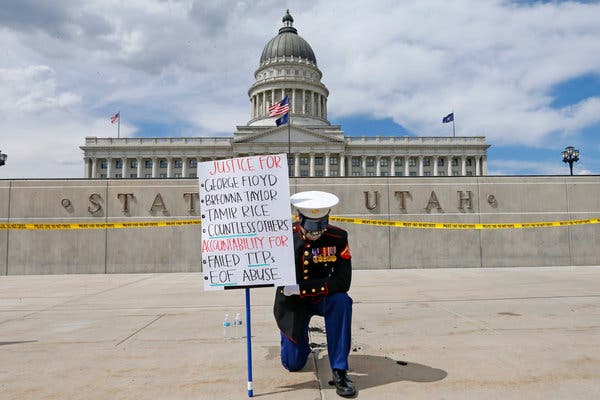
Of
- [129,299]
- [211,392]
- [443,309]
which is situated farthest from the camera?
[129,299]

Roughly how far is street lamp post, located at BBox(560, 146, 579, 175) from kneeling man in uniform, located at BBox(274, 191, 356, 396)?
988 inches

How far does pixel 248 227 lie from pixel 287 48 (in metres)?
93.6

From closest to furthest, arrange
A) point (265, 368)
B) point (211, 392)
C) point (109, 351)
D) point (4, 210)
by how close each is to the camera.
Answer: point (211, 392), point (265, 368), point (109, 351), point (4, 210)

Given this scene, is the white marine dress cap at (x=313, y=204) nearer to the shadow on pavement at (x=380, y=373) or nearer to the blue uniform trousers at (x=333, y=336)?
the blue uniform trousers at (x=333, y=336)

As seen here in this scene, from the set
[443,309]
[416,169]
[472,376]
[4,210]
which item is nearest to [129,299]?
[443,309]

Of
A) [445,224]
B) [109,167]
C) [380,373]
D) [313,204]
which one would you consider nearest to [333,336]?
[380,373]

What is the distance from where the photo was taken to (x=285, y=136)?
7150cm

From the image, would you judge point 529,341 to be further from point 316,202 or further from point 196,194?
point 196,194

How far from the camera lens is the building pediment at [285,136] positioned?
71650mm

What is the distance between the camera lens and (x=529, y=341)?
17.6ft

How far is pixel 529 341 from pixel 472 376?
1.73 meters

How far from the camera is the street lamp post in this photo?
24.0m

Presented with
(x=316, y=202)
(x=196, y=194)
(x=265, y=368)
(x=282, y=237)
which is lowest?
(x=265, y=368)

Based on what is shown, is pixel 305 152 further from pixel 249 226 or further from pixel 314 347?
pixel 249 226
